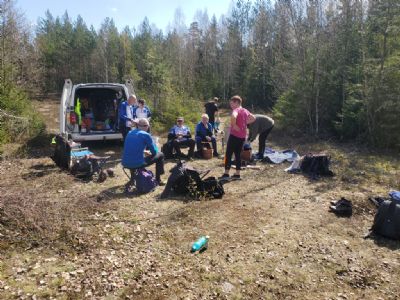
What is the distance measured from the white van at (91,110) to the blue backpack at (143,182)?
253 cm

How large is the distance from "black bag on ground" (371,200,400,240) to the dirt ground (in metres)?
0.12

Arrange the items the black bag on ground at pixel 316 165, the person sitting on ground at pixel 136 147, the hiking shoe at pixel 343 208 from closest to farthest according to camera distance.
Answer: the hiking shoe at pixel 343 208 → the person sitting on ground at pixel 136 147 → the black bag on ground at pixel 316 165

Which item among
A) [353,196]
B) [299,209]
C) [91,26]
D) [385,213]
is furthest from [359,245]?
[91,26]

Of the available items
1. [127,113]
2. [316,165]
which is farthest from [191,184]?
[127,113]

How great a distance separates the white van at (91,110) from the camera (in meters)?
8.20

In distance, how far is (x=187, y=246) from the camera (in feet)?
13.4

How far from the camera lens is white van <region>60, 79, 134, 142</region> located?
8195 millimetres

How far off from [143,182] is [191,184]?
879 millimetres

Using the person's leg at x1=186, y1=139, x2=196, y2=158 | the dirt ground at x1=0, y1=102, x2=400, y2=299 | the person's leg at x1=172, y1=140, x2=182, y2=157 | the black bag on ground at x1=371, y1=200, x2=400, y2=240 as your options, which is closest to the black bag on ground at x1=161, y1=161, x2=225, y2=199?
the dirt ground at x1=0, y1=102, x2=400, y2=299

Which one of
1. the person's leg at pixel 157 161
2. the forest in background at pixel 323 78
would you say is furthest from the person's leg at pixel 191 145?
the forest in background at pixel 323 78

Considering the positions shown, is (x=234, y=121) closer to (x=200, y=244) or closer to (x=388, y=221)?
(x=200, y=244)

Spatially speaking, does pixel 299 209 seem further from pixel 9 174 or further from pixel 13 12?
pixel 13 12

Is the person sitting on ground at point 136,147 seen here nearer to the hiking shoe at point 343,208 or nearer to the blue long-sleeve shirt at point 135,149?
the blue long-sleeve shirt at point 135,149

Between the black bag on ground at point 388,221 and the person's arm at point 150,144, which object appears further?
the person's arm at point 150,144
